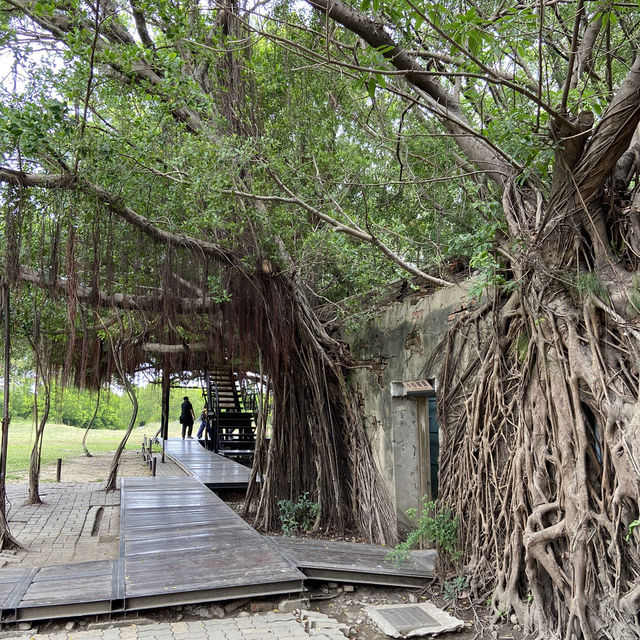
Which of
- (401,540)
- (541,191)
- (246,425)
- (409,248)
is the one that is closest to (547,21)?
(541,191)

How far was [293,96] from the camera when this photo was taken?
6457 millimetres

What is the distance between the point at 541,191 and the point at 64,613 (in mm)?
4322

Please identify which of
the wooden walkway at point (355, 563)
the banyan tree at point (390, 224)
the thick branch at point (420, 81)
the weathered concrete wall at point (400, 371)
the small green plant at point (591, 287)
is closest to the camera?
the banyan tree at point (390, 224)

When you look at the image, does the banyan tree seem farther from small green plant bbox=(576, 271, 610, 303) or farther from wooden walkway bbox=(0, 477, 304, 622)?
wooden walkway bbox=(0, 477, 304, 622)

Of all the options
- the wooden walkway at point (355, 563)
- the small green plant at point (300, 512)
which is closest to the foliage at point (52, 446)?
the small green plant at point (300, 512)

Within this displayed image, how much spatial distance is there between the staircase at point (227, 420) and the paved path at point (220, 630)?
998 cm

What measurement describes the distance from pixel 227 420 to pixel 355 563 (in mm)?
9899

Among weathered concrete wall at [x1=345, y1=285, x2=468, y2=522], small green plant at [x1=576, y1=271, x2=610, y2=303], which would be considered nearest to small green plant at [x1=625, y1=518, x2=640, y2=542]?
small green plant at [x1=576, y1=271, x2=610, y2=303]

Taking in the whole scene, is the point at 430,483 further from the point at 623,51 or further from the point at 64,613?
the point at 623,51

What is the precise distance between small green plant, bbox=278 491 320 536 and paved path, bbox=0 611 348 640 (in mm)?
2446

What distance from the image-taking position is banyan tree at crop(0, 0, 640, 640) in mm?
3129

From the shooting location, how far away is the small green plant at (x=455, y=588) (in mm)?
3865

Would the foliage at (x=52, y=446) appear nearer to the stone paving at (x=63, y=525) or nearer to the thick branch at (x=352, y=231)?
the stone paving at (x=63, y=525)

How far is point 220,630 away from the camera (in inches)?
136
